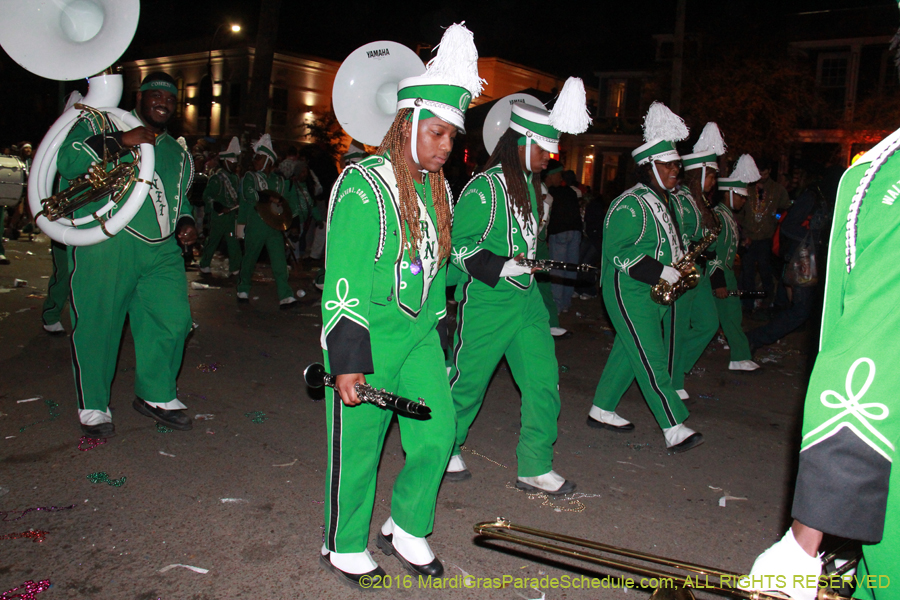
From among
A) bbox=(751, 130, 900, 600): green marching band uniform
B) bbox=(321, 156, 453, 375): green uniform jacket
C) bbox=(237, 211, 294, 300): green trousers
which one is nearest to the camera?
bbox=(751, 130, 900, 600): green marching band uniform

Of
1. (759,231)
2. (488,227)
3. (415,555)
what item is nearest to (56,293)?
(488,227)

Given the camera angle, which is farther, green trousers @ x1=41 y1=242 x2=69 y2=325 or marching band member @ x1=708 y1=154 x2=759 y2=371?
green trousers @ x1=41 y1=242 x2=69 y2=325

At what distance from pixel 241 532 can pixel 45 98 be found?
45347mm

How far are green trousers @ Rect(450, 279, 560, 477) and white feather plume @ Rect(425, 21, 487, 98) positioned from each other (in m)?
1.31

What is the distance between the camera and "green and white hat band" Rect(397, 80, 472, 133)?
2887mm

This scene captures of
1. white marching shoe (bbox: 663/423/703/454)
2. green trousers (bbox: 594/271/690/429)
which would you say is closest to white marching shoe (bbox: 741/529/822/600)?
green trousers (bbox: 594/271/690/429)

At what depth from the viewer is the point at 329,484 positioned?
2889mm

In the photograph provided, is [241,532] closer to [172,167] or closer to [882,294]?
[172,167]

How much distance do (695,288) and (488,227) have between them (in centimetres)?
277

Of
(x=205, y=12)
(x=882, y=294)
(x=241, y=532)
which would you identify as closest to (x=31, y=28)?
(x=241, y=532)

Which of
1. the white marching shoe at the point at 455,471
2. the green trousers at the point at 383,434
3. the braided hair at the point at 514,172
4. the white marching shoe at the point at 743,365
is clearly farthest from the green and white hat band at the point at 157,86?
the white marching shoe at the point at 743,365

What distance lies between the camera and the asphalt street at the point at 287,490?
3.03 m

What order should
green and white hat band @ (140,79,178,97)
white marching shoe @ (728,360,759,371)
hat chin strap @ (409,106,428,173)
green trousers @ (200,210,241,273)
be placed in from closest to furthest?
hat chin strap @ (409,106,428,173), green and white hat band @ (140,79,178,97), white marching shoe @ (728,360,759,371), green trousers @ (200,210,241,273)

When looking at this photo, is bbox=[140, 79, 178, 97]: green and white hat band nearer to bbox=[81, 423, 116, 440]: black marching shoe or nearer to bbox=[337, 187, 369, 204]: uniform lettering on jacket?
bbox=[81, 423, 116, 440]: black marching shoe
